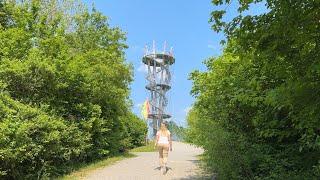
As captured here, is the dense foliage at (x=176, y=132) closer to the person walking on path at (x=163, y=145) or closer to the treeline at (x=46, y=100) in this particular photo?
Answer: the treeline at (x=46, y=100)

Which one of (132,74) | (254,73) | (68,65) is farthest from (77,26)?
(254,73)

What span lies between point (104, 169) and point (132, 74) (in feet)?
37.8

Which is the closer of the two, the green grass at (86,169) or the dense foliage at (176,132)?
the green grass at (86,169)

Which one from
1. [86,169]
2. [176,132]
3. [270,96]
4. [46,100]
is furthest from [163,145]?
[176,132]

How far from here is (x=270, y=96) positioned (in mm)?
9789

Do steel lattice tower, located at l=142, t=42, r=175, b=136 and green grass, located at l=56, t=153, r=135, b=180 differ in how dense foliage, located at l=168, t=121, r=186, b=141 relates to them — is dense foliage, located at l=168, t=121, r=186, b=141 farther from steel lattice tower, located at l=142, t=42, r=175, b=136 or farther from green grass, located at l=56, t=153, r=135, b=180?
green grass, located at l=56, t=153, r=135, b=180

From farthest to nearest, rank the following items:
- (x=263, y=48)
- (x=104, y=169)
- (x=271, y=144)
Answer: (x=104, y=169) < (x=271, y=144) < (x=263, y=48)

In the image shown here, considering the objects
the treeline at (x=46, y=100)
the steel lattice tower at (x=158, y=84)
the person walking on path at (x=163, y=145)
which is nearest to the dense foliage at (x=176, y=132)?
the steel lattice tower at (x=158, y=84)

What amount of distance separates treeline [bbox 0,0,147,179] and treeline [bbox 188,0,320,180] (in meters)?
5.15

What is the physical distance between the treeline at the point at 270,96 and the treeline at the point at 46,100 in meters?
→ 5.15

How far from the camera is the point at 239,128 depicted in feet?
Result: 53.7

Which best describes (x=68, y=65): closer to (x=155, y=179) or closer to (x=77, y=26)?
(x=155, y=179)

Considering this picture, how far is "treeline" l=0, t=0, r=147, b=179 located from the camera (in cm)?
1666

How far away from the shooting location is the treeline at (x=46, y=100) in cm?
1666
